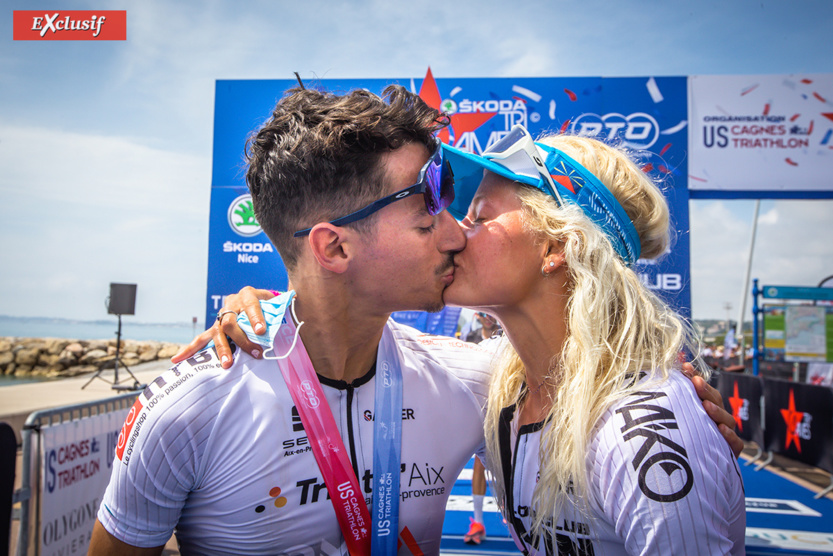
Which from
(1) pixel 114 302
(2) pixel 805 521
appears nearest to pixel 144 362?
(1) pixel 114 302

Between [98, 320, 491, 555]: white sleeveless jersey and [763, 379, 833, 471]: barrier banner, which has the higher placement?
[98, 320, 491, 555]: white sleeveless jersey

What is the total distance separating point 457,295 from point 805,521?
20.8ft

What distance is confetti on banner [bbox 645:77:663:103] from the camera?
702 centimetres

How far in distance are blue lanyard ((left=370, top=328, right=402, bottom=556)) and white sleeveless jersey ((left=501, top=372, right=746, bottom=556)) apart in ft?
1.89

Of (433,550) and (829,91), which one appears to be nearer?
(433,550)

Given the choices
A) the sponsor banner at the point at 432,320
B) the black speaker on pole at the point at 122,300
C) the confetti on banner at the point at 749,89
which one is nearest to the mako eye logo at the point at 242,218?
the sponsor banner at the point at 432,320

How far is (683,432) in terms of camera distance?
4.52ft

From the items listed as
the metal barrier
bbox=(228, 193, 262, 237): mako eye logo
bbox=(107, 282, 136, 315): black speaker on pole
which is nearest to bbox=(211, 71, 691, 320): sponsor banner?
bbox=(228, 193, 262, 237): mako eye logo

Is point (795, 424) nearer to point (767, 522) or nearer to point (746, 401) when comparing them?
point (746, 401)

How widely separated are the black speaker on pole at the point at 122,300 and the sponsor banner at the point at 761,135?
43.3 feet

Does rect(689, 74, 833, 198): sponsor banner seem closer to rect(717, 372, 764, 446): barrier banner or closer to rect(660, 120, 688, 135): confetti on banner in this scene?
rect(660, 120, 688, 135): confetti on banner

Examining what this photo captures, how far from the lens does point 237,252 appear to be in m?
7.00

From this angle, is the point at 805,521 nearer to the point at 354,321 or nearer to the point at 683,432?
the point at 683,432

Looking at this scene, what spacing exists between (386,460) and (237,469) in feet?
1.73
